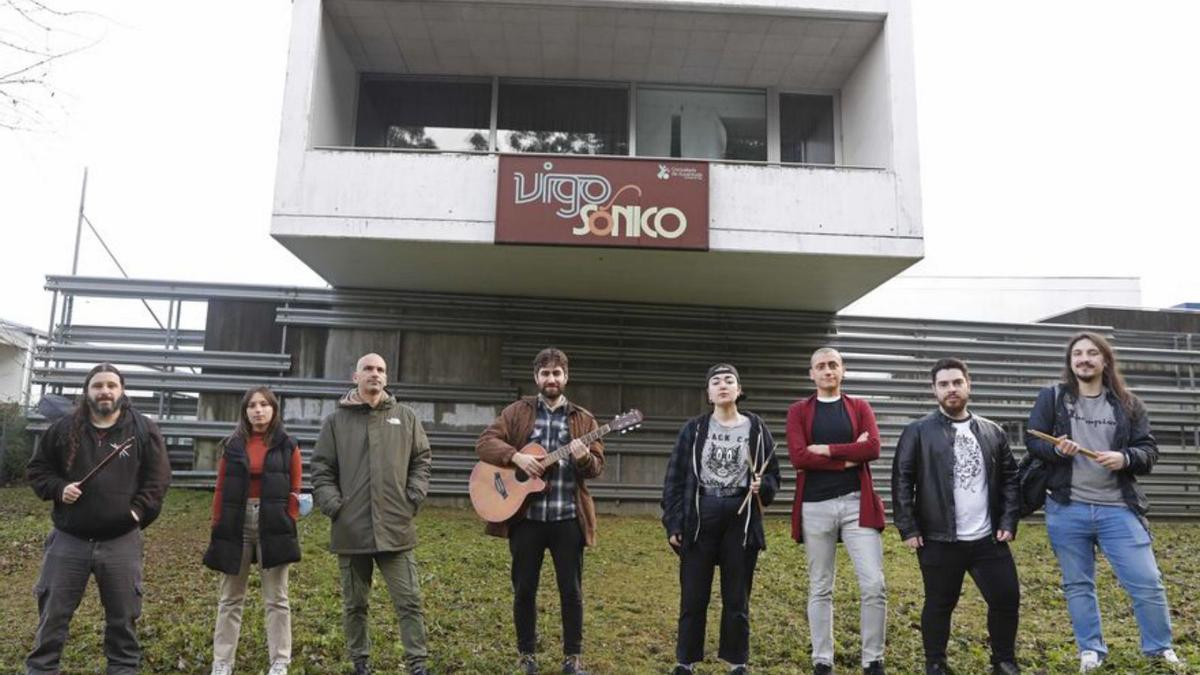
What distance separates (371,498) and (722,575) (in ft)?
6.72

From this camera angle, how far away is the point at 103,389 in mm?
4613

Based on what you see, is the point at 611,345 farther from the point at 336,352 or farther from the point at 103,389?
the point at 103,389

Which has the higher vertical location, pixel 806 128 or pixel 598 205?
pixel 806 128

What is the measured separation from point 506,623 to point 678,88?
848cm

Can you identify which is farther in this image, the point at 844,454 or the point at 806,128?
the point at 806,128

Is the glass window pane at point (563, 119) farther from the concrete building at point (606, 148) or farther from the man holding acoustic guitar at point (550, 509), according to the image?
the man holding acoustic guitar at point (550, 509)

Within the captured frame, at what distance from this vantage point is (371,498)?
4773 millimetres

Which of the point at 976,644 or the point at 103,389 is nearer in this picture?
the point at 103,389

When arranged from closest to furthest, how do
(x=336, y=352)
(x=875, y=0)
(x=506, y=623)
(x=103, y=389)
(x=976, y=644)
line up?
1. (x=103, y=389)
2. (x=976, y=644)
3. (x=506, y=623)
4. (x=875, y=0)
5. (x=336, y=352)

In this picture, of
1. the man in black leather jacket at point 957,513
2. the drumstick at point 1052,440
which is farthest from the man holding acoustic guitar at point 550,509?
the drumstick at point 1052,440

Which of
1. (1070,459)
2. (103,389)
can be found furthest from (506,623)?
(1070,459)

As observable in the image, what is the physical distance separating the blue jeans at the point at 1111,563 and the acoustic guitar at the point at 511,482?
2551 millimetres

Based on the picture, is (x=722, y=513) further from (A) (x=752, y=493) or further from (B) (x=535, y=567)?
(B) (x=535, y=567)

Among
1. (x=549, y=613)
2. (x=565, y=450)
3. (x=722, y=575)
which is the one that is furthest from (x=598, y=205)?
(x=722, y=575)
